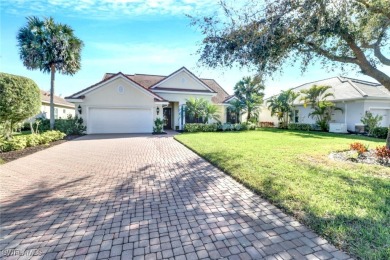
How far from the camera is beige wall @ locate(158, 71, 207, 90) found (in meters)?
24.5

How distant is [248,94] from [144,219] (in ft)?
75.2

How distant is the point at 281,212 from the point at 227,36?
657 centimetres

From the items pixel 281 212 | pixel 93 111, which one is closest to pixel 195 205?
pixel 281 212

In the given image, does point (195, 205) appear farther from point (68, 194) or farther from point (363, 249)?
point (68, 194)

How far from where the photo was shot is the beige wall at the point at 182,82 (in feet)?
80.4

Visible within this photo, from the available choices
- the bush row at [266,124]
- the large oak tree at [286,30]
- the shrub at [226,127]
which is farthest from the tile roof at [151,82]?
the large oak tree at [286,30]

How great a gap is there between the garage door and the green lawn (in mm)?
13617

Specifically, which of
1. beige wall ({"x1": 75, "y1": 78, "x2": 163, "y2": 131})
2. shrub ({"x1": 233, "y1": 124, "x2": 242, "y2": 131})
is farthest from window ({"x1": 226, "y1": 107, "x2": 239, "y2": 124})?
beige wall ({"x1": 75, "y1": 78, "x2": 163, "y2": 131})

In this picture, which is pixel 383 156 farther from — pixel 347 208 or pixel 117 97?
pixel 117 97

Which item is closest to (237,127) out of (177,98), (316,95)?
(177,98)

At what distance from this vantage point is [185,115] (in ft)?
79.7

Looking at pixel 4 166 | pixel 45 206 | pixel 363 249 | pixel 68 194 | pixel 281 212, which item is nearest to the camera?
pixel 363 249

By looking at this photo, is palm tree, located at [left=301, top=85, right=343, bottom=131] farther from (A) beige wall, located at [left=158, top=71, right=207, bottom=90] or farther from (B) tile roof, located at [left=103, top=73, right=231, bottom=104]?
(A) beige wall, located at [left=158, top=71, right=207, bottom=90]

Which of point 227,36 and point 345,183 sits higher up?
point 227,36
